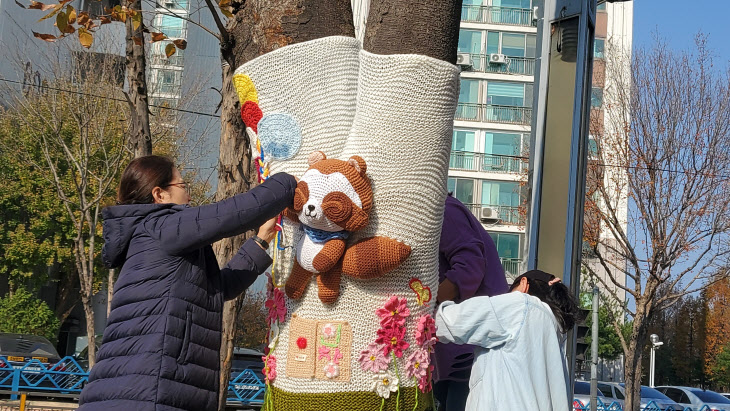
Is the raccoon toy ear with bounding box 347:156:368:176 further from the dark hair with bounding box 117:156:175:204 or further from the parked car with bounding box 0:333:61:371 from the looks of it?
the parked car with bounding box 0:333:61:371

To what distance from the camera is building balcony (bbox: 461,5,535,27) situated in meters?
42.5

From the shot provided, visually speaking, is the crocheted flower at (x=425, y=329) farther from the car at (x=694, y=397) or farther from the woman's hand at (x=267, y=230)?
the car at (x=694, y=397)

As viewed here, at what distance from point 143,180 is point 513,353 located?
4.99ft

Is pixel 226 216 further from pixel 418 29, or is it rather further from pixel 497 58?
pixel 497 58

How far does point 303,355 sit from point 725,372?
4444 centimetres

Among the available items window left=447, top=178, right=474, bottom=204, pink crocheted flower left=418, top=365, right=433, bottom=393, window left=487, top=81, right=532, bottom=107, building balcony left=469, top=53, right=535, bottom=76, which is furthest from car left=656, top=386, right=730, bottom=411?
pink crocheted flower left=418, top=365, right=433, bottom=393

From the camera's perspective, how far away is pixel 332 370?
2867 millimetres

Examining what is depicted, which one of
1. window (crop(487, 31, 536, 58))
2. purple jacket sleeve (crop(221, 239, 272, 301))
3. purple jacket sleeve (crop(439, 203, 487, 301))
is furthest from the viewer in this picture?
window (crop(487, 31, 536, 58))

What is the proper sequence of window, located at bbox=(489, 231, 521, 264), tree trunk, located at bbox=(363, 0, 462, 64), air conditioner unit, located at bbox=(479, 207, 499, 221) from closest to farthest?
1. tree trunk, located at bbox=(363, 0, 462, 64)
2. window, located at bbox=(489, 231, 521, 264)
3. air conditioner unit, located at bbox=(479, 207, 499, 221)

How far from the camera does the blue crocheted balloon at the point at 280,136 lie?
3.03 meters

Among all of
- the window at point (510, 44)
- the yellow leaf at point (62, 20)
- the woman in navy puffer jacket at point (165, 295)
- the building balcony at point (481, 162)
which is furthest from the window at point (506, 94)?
the woman in navy puffer jacket at point (165, 295)

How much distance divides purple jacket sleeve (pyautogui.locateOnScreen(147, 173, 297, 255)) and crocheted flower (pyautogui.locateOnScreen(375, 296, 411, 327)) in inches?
18.6

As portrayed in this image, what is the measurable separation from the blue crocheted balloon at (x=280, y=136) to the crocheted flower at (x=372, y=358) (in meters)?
0.73

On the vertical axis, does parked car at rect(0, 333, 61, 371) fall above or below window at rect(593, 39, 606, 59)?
below
